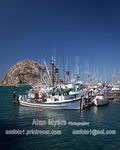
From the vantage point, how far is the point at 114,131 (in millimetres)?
40438

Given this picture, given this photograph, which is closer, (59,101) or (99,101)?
(59,101)

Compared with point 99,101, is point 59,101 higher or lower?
higher

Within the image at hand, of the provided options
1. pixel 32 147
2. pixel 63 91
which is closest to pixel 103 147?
pixel 32 147

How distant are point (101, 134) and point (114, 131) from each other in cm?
309

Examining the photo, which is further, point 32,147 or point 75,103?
point 75,103

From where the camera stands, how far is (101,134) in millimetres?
38625

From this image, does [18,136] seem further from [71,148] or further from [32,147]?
[71,148]

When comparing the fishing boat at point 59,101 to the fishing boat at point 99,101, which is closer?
the fishing boat at point 59,101

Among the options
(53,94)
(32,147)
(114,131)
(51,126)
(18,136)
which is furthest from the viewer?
(53,94)

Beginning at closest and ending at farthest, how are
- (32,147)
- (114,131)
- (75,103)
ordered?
(32,147), (114,131), (75,103)

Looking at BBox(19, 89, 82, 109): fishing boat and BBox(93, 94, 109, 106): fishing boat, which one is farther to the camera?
BBox(93, 94, 109, 106): fishing boat

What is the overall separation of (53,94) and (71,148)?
43092mm

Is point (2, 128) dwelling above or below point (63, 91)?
below

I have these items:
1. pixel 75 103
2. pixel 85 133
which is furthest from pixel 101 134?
pixel 75 103
